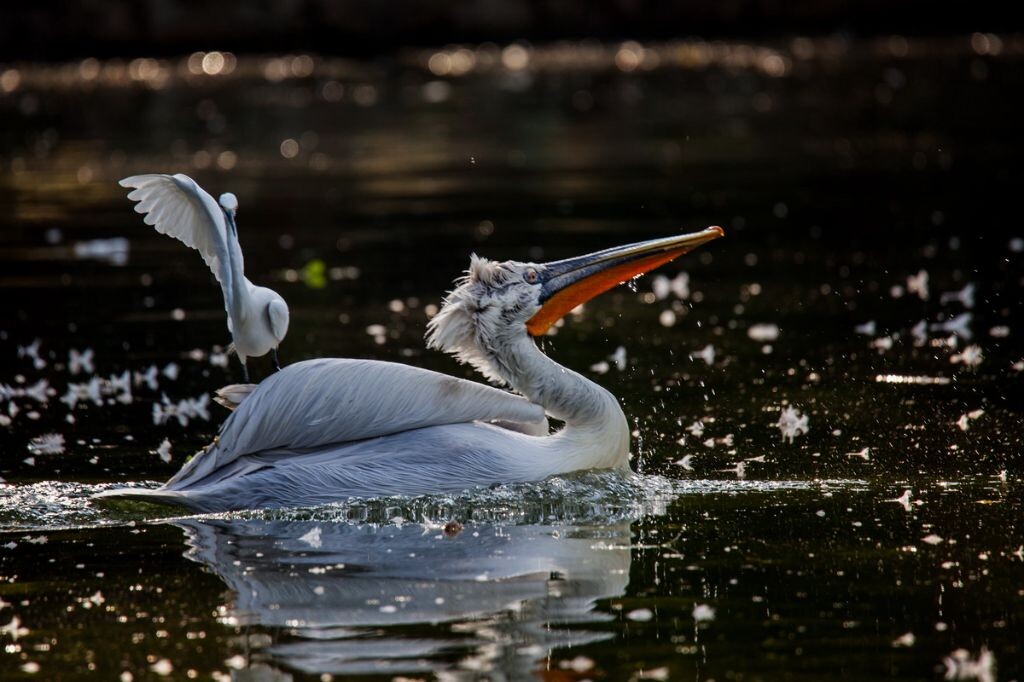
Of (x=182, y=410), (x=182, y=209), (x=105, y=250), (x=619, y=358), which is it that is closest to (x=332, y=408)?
(x=182, y=209)

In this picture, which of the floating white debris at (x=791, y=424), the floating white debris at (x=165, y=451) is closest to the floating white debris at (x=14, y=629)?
the floating white debris at (x=165, y=451)

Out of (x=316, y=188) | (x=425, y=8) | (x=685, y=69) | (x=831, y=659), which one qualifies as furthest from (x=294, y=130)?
(x=831, y=659)

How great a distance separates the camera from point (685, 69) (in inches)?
1140

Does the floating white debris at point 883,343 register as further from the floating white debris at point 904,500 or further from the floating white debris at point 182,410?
the floating white debris at point 182,410

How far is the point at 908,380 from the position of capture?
291 inches

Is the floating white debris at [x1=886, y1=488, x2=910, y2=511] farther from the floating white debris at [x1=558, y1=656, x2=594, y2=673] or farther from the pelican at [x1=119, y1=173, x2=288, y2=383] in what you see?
the pelican at [x1=119, y1=173, x2=288, y2=383]

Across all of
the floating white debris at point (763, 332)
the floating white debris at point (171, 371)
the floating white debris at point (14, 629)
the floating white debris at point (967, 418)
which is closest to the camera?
the floating white debris at point (14, 629)

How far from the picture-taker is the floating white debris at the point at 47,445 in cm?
661

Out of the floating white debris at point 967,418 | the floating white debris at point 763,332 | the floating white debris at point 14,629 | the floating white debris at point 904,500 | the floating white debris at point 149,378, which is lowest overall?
the floating white debris at point 14,629

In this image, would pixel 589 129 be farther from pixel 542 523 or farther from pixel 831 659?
pixel 831 659

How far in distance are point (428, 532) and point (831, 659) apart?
5.45ft

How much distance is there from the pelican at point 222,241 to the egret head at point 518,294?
1.90 ft

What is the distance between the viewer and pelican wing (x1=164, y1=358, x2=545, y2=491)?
572cm

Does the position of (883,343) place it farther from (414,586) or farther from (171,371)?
(414,586)
